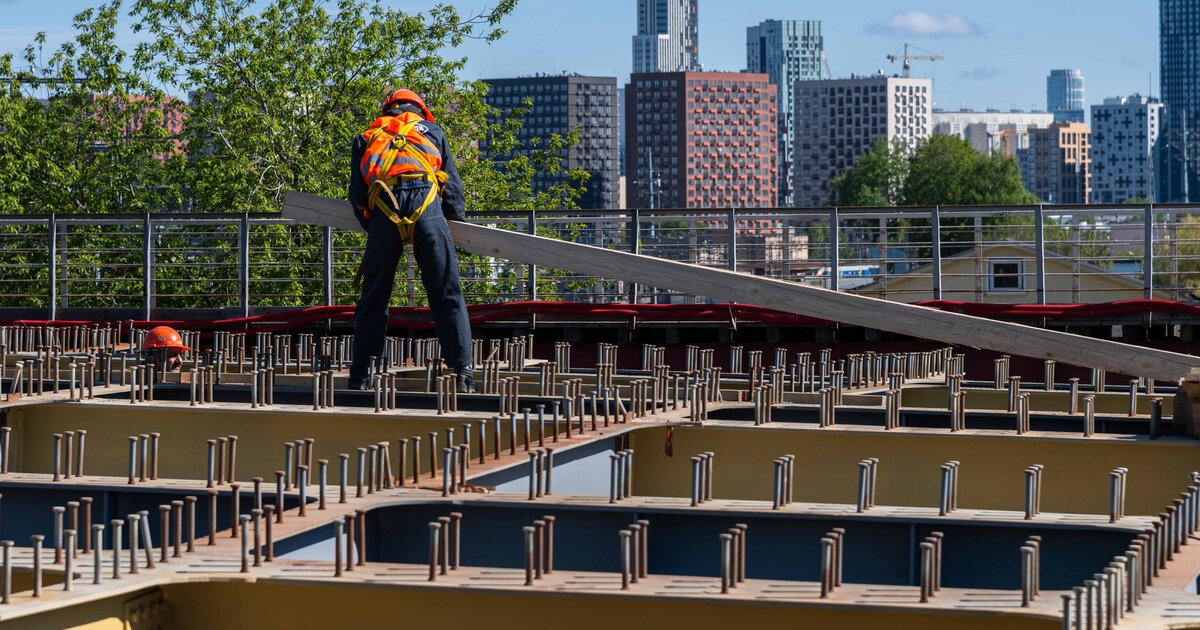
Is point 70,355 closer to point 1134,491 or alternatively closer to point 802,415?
point 802,415

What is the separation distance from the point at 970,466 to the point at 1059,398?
349 cm

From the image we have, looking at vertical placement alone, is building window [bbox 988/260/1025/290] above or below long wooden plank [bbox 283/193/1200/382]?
above

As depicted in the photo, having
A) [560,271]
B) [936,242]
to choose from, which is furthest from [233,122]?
[936,242]

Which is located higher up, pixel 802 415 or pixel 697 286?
pixel 697 286

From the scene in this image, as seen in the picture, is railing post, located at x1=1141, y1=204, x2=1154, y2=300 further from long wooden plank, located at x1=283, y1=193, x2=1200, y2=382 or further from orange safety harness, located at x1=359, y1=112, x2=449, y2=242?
orange safety harness, located at x1=359, y1=112, x2=449, y2=242

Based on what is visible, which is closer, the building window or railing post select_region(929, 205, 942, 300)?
railing post select_region(929, 205, 942, 300)

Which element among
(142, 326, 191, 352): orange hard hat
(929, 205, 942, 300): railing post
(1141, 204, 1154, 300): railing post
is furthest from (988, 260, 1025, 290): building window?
(142, 326, 191, 352): orange hard hat

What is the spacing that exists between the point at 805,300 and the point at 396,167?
142 inches

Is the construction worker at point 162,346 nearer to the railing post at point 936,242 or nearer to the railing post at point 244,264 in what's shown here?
the railing post at point 244,264

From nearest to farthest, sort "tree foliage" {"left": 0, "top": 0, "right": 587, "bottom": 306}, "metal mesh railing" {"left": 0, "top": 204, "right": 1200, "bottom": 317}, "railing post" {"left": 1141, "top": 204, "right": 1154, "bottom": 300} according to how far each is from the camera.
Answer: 1. "railing post" {"left": 1141, "top": 204, "right": 1154, "bottom": 300}
2. "metal mesh railing" {"left": 0, "top": 204, "right": 1200, "bottom": 317}
3. "tree foliage" {"left": 0, "top": 0, "right": 587, "bottom": 306}

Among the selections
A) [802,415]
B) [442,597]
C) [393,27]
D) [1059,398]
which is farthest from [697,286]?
[393,27]

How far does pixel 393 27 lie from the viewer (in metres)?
46.5

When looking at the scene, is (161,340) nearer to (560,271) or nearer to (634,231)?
(634,231)

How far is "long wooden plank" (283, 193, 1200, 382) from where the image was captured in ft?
47.2
